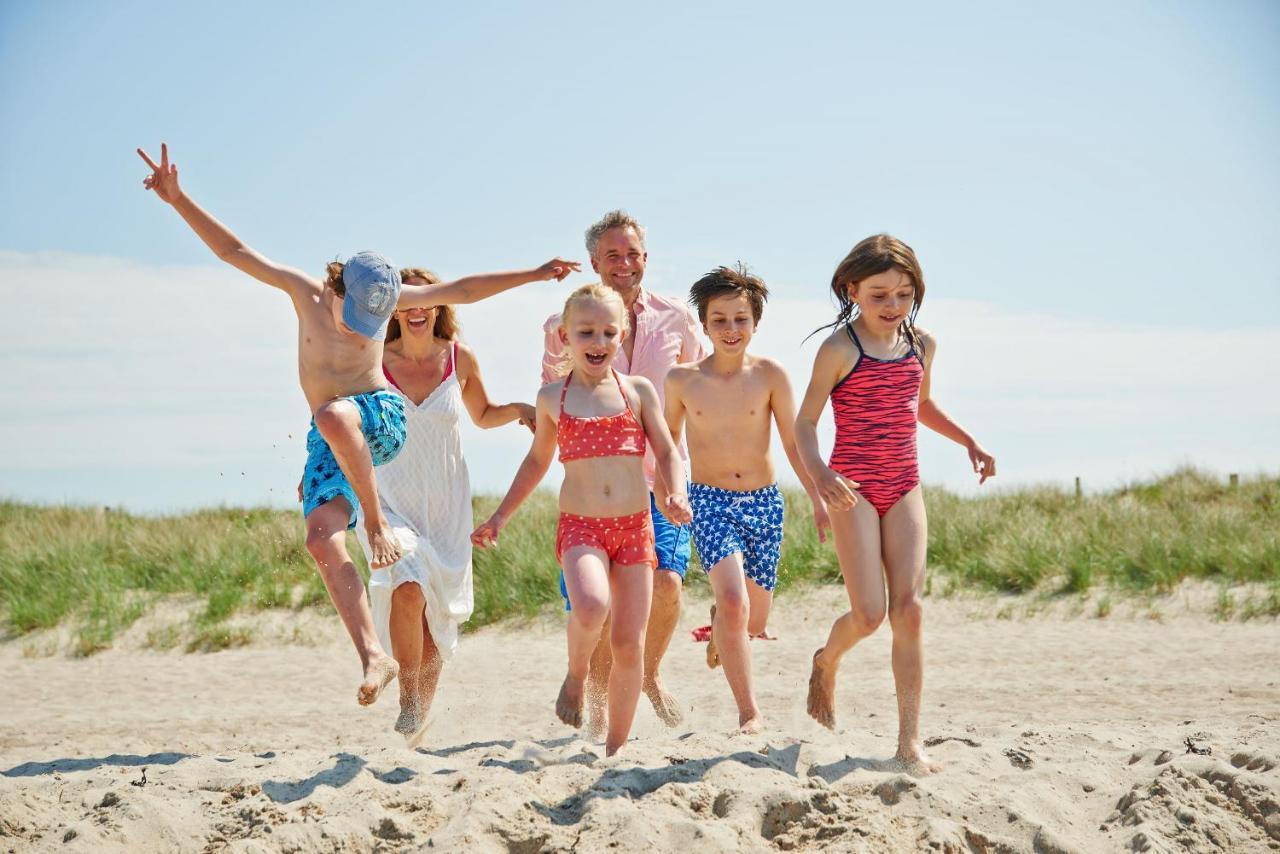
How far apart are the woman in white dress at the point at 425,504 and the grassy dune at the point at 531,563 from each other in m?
3.95

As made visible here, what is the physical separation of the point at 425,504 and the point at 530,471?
44.9 inches

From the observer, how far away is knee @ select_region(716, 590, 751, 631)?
561 centimetres

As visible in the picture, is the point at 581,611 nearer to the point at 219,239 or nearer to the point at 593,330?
the point at 593,330

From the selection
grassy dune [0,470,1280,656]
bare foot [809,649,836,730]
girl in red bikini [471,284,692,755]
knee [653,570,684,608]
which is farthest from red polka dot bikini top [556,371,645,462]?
grassy dune [0,470,1280,656]

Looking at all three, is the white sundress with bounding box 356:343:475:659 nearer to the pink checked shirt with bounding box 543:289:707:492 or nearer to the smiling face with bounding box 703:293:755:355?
the pink checked shirt with bounding box 543:289:707:492

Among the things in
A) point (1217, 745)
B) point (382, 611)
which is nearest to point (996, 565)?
point (1217, 745)

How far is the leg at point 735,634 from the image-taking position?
562cm

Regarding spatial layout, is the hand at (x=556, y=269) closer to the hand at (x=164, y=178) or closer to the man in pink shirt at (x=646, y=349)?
the man in pink shirt at (x=646, y=349)

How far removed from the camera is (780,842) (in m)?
4.41

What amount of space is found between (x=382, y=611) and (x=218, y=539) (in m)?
6.44

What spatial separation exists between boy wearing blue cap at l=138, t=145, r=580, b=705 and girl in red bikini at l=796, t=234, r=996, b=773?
4.44 feet

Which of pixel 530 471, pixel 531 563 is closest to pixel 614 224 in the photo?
pixel 530 471

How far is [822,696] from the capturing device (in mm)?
5820

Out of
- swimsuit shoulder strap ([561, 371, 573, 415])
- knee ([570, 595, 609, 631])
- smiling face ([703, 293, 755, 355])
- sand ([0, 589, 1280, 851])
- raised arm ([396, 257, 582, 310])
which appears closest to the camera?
sand ([0, 589, 1280, 851])
